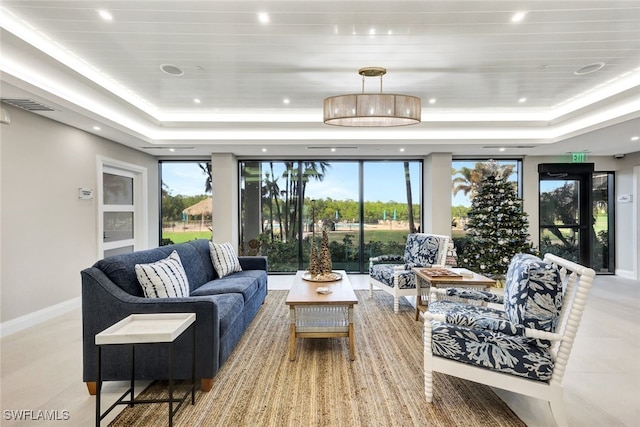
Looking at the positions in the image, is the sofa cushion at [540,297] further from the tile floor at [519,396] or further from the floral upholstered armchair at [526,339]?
the tile floor at [519,396]

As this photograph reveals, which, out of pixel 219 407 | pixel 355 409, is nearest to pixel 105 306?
pixel 219 407

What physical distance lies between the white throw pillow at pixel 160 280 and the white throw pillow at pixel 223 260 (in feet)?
4.49

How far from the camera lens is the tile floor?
229 cm

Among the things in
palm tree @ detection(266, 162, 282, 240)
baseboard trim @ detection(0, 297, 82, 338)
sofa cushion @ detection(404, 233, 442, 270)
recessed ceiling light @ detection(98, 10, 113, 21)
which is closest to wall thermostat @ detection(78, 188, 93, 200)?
baseboard trim @ detection(0, 297, 82, 338)

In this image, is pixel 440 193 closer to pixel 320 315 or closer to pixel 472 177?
pixel 472 177

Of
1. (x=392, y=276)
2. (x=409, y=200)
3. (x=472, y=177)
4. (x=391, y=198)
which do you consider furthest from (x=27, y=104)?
(x=472, y=177)

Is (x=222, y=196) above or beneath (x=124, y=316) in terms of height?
above

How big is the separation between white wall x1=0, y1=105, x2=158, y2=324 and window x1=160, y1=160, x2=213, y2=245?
199 cm

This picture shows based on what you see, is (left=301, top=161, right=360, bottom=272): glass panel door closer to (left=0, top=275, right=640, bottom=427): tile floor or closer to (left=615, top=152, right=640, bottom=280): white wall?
(left=0, top=275, right=640, bottom=427): tile floor

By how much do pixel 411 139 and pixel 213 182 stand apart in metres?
3.76

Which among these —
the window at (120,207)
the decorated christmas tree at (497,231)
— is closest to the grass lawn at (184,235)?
the window at (120,207)

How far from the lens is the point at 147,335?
78.8 inches

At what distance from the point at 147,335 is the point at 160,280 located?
0.81m

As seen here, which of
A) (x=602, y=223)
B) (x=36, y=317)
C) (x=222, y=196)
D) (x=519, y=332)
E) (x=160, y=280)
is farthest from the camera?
(x=602, y=223)
